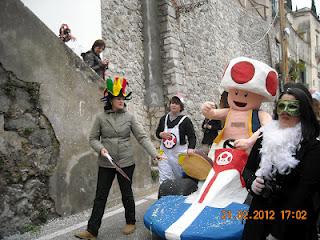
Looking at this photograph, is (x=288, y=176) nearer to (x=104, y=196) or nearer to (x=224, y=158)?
(x=224, y=158)

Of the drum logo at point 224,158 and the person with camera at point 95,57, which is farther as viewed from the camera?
the person with camera at point 95,57

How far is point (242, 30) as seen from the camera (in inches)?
657

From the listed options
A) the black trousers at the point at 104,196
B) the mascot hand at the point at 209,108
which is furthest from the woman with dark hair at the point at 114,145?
the mascot hand at the point at 209,108

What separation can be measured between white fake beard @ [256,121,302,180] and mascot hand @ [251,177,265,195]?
1.9 inches

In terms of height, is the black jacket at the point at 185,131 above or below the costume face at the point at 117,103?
below

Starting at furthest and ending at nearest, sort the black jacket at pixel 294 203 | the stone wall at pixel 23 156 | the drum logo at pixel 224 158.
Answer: the stone wall at pixel 23 156, the drum logo at pixel 224 158, the black jacket at pixel 294 203

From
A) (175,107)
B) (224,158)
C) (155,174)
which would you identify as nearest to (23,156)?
(175,107)

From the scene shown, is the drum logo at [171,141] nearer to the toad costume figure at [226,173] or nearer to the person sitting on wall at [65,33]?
the toad costume figure at [226,173]

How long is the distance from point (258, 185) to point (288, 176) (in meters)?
0.19

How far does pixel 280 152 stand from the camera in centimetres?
234

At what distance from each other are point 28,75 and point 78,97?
84 centimetres

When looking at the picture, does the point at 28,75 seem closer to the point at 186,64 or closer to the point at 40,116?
the point at 40,116

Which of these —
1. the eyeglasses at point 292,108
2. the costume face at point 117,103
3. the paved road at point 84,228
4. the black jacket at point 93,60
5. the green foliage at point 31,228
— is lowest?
the paved road at point 84,228

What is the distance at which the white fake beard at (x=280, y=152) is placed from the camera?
7.48 feet
